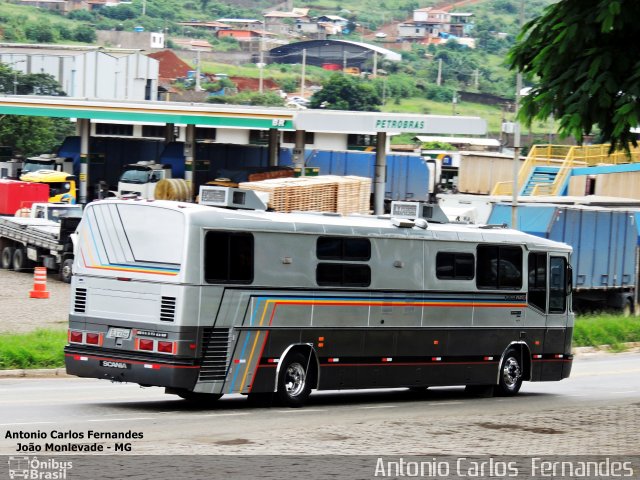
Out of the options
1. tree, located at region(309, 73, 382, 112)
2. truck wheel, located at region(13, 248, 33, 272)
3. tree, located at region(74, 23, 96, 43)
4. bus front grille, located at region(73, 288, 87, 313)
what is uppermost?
tree, located at region(74, 23, 96, 43)

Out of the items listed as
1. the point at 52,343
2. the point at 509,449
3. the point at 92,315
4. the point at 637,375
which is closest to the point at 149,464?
the point at 509,449

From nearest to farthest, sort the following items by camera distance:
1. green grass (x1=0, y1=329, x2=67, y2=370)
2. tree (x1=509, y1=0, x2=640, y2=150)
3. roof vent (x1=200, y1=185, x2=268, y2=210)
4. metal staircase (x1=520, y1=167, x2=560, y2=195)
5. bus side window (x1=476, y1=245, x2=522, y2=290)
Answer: tree (x1=509, y1=0, x2=640, y2=150) → roof vent (x1=200, y1=185, x2=268, y2=210) → bus side window (x1=476, y1=245, x2=522, y2=290) → green grass (x1=0, y1=329, x2=67, y2=370) → metal staircase (x1=520, y1=167, x2=560, y2=195)

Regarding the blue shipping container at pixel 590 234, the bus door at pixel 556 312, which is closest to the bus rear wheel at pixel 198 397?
the bus door at pixel 556 312

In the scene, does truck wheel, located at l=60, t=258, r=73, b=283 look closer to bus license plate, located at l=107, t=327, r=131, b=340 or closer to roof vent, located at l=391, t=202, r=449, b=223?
roof vent, located at l=391, t=202, r=449, b=223

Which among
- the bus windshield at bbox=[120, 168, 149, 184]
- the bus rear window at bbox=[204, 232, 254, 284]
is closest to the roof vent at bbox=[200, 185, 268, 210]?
the bus rear window at bbox=[204, 232, 254, 284]

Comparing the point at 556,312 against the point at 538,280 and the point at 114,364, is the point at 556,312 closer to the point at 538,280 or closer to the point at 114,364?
the point at 538,280

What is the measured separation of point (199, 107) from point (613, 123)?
4413cm

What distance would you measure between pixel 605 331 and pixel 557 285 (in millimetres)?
14828

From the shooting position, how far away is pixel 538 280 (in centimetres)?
2400

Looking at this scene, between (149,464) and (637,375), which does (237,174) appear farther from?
(149,464)

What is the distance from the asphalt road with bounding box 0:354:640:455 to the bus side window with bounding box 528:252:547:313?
69.0 inches

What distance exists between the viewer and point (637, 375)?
30.4 metres

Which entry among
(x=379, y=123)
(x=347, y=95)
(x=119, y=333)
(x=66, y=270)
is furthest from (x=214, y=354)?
(x=347, y=95)

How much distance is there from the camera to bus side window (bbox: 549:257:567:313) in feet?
79.8
